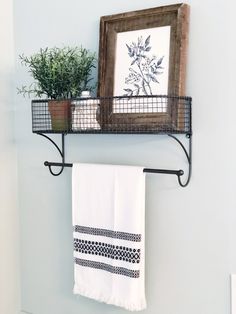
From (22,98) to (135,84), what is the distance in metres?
0.56

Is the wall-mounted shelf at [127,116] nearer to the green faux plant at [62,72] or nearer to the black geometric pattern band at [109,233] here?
the green faux plant at [62,72]

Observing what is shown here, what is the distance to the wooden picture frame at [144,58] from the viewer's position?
117 centimetres

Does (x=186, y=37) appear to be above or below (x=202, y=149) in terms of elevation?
above

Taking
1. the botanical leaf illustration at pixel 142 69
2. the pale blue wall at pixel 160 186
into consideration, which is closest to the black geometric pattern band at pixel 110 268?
the pale blue wall at pixel 160 186

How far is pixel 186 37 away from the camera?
3.84 feet

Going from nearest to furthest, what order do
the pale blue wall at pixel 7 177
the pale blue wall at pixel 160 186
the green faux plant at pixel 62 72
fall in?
the pale blue wall at pixel 160 186
the green faux plant at pixel 62 72
the pale blue wall at pixel 7 177

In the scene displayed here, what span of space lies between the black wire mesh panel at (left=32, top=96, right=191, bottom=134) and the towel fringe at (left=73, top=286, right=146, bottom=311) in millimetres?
512

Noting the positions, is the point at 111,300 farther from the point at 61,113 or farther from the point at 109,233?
the point at 61,113

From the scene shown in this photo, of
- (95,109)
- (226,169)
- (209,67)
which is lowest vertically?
(226,169)

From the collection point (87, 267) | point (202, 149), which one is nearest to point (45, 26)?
point (202, 149)

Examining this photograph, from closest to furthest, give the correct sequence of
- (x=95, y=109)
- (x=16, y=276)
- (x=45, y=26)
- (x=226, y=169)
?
(x=226, y=169), (x=95, y=109), (x=45, y=26), (x=16, y=276)

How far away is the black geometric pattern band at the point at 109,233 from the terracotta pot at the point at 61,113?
322 millimetres

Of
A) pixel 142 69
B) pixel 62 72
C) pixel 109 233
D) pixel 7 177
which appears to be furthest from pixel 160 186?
pixel 7 177

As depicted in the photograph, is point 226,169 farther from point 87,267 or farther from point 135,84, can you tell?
point 87,267
